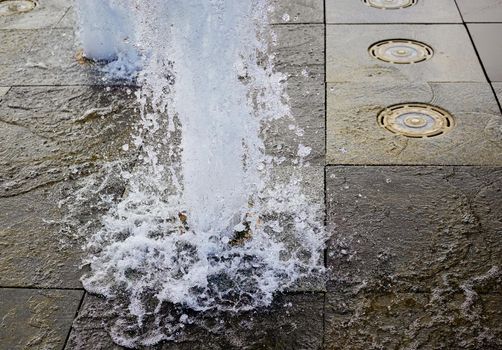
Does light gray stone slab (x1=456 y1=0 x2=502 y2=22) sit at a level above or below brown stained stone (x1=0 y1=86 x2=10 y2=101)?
below

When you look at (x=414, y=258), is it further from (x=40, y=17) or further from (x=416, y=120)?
(x=40, y=17)

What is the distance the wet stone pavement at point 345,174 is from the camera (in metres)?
2.70

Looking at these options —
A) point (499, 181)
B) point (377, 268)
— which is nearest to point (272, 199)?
point (377, 268)

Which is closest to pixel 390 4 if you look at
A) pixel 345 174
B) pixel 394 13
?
pixel 394 13

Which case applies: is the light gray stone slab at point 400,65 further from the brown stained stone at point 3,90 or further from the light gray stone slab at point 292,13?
the brown stained stone at point 3,90

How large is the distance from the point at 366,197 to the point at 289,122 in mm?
911

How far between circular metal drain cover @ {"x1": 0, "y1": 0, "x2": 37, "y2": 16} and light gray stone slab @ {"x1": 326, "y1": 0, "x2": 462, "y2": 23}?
281 cm

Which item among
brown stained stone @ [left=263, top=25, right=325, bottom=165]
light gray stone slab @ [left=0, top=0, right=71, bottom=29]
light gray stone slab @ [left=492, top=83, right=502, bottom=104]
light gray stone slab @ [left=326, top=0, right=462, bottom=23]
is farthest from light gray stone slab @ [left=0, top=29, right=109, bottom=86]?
light gray stone slab @ [left=492, top=83, right=502, bottom=104]

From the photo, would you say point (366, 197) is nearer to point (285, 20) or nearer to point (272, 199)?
point (272, 199)

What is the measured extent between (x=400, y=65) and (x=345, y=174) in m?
1.47

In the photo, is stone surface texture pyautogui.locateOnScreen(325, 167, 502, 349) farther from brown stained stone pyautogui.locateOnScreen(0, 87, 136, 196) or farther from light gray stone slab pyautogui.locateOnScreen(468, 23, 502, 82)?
brown stained stone pyautogui.locateOnScreen(0, 87, 136, 196)

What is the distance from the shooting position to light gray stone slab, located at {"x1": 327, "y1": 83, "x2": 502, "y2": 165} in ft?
12.2

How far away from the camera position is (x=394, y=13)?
18.1 feet

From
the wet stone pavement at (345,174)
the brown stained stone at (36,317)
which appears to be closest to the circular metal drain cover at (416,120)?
the wet stone pavement at (345,174)
